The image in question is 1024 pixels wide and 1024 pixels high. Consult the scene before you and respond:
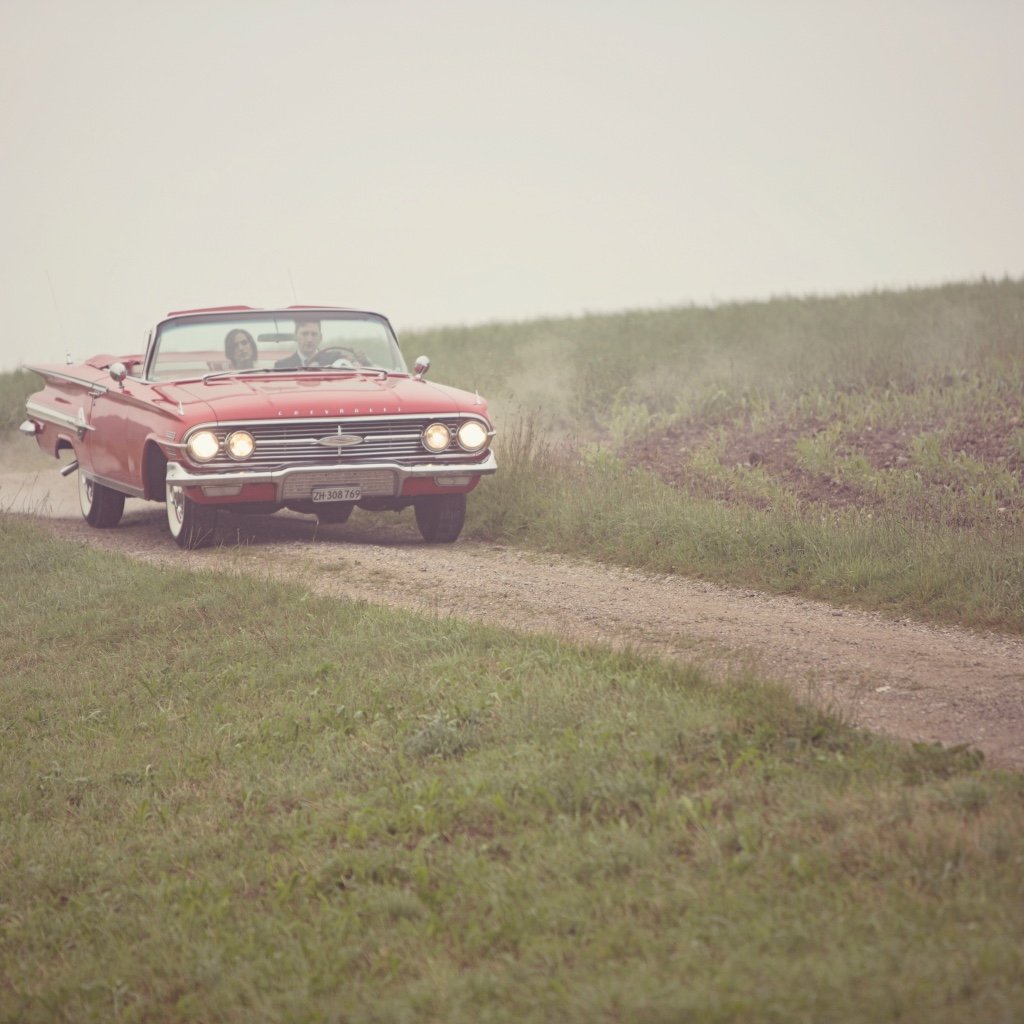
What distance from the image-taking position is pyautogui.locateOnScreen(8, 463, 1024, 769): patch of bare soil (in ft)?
17.7

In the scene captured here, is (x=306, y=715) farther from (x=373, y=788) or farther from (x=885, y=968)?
(x=885, y=968)

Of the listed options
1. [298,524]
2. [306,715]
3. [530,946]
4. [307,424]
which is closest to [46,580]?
[307,424]

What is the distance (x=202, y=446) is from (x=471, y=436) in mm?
1909

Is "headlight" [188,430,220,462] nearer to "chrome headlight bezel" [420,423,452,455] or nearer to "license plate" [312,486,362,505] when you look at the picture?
"license plate" [312,486,362,505]

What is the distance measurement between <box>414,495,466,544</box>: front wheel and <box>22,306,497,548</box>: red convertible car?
1 centimetres

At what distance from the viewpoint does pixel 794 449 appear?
13.3 m

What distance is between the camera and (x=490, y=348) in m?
24.5

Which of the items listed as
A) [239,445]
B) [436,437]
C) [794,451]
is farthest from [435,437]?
[794,451]

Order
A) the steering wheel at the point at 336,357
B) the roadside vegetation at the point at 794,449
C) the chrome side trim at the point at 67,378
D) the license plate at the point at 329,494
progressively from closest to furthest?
the roadside vegetation at the point at 794,449, the license plate at the point at 329,494, the steering wheel at the point at 336,357, the chrome side trim at the point at 67,378

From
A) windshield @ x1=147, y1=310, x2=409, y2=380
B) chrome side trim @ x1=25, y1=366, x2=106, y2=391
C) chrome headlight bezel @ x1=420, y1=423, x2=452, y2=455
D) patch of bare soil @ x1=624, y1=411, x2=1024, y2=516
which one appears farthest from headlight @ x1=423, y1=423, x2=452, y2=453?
chrome side trim @ x1=25, y1=366, x2=106, y2=391

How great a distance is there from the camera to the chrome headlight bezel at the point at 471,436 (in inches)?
401

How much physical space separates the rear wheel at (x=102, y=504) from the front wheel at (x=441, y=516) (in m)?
2.80

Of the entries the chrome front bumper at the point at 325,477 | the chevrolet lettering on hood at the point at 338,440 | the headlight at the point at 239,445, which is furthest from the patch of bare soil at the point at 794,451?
the headlight at the point at 239,445

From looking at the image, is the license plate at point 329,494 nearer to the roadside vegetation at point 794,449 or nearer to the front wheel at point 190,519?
the front wheel at point 190,519
